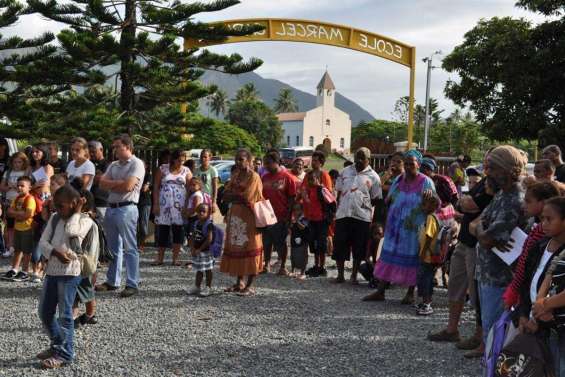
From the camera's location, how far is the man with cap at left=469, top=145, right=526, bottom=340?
12.5 ft

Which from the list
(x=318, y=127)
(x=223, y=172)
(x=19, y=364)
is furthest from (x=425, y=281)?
(x=318, y=127)

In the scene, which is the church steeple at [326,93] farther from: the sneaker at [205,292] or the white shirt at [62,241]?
the white shirt at [62,241]

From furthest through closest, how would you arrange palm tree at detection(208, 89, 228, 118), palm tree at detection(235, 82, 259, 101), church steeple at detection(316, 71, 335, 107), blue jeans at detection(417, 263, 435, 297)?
church steeple at detection(316, 71, 335, 107) < palm tree at detection(208, 89, 228, 118) < palm tree at detection(235, 82, 259, 101) < blue jeans at detection(417, 263, 435, 297)

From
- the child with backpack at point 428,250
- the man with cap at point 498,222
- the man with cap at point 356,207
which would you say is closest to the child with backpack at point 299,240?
the man with cap at point 356,207

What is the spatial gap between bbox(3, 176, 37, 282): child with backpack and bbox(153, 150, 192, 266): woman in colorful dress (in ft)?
5.67

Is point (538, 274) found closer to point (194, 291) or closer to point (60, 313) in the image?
point (60, 313)

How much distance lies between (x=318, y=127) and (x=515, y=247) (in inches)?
3907

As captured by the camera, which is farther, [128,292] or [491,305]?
[128,292]

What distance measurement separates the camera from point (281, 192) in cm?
799

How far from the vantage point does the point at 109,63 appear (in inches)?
412

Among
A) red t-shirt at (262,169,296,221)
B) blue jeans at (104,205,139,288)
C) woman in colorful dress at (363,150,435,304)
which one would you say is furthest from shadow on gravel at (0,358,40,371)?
red t-shirt at (262,169,296,221)

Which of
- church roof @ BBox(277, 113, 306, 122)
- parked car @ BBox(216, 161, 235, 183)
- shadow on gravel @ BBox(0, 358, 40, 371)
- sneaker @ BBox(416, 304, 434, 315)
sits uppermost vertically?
church roof @ BBox(277, 113, 306, 122)

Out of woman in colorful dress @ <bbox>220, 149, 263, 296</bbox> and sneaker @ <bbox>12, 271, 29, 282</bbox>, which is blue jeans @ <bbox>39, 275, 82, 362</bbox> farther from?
sneaker @ <bbox>12, 271, 29, 282</bbox>

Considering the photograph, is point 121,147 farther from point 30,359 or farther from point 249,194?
point 30,359
